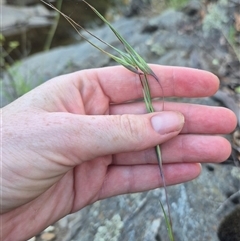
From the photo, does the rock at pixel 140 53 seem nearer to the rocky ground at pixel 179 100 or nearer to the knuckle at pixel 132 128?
the rocky ground at pixel 179 100

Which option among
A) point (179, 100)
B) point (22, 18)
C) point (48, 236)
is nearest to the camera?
point (48, 236)

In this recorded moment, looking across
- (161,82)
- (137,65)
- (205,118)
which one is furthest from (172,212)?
(137,65)

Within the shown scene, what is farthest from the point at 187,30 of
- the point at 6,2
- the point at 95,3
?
the point at 6,2

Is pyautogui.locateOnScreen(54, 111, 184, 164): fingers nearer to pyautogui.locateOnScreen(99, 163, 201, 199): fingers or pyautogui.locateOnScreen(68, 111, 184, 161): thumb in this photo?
pyautogui.locateOnScreen(68, 111, 184, 161): thumb

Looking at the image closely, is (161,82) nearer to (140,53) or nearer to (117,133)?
(117,133)

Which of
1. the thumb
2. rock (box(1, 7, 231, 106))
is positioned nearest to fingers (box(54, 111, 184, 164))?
the thumb

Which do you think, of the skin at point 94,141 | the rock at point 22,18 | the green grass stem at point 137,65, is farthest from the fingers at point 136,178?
the rock at point 22,18

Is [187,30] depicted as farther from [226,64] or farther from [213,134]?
[213,134]
